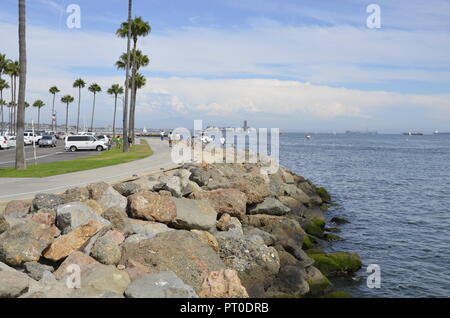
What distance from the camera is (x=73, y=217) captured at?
42.4 feet

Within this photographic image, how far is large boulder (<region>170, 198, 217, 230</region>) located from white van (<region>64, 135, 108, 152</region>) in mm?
41334

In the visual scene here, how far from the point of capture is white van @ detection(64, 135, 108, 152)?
53938 mm

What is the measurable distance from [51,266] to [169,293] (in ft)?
12.6

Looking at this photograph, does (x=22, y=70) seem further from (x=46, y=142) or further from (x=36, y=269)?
(x=46, y=142)

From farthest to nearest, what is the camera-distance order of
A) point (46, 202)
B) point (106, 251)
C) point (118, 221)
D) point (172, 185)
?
point (172, 185) < point (46, 202) < point (118, 221) < point (106, 251)

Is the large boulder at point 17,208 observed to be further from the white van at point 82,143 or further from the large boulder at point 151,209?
the white van at point 82,143

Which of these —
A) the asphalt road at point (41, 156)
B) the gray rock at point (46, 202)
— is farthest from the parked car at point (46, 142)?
the gray rock at point (46, 202)

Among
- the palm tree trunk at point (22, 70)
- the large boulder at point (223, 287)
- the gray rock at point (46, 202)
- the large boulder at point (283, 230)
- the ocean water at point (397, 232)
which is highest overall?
the palm tree trunk at point (22, 70)

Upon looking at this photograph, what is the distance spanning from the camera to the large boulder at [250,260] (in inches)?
492

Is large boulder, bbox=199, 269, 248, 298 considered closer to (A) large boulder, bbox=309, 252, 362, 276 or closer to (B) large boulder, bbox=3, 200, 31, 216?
(A) large boulder, bbox=309, 252, 362, 276

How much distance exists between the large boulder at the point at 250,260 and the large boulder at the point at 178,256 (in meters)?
0.76

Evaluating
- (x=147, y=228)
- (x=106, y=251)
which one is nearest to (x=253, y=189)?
(x=147, y=228)

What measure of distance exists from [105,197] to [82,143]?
4113cm

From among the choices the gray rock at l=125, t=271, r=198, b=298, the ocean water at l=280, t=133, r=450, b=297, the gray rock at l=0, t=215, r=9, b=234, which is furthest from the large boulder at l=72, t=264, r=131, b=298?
the ocean water at l=280, t=133, r=450, b=297
